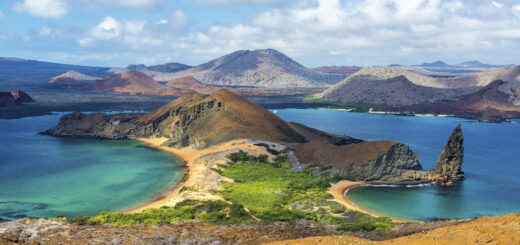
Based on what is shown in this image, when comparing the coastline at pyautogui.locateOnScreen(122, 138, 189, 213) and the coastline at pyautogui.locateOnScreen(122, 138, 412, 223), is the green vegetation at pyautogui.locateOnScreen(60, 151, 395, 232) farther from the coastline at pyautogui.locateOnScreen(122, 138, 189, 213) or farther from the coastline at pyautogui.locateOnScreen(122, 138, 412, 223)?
the coastline at pyautogui.locateOnScreen(122, 138, 189, 213)

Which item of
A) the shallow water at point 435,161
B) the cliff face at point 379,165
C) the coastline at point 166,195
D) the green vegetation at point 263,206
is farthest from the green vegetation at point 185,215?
the cliff face at point 379,165

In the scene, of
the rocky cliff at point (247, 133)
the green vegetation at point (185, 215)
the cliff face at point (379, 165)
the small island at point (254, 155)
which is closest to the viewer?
the green vegetation at point (185, 215)

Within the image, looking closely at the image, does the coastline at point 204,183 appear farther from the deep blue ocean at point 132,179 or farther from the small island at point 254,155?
the deep blue ocean at point 132,179

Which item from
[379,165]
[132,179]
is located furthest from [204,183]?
[379,165]

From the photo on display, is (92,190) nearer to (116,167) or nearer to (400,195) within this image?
(116,167)

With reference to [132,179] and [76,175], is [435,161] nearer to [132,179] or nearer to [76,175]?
[132,179]

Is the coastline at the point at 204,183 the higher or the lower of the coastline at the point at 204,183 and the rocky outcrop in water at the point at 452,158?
the lower

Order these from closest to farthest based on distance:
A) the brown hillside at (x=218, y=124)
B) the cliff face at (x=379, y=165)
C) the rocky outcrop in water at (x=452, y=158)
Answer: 1. the cliff face at (x=379, y=165)
2. the rocky outcrop in water at (x=452, y=158)
3. the brown hillside at (x=218, y=124)
